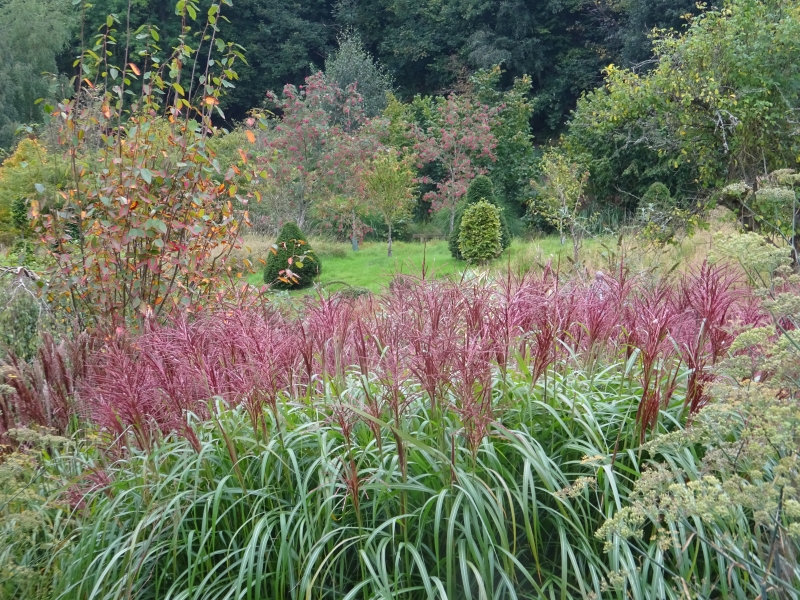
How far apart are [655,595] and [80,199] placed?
4.03 m

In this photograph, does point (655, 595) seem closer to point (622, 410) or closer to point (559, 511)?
point (559, 511)

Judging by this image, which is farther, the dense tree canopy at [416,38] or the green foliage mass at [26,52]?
the green foliage mass at [26,52]

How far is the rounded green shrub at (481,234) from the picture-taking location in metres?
13.7

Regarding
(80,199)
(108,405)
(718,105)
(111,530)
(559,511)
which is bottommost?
(111,530)

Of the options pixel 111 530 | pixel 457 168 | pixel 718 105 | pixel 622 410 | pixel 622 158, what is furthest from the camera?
pixel 457 168

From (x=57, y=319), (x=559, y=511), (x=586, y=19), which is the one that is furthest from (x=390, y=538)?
(x=586, y=19)

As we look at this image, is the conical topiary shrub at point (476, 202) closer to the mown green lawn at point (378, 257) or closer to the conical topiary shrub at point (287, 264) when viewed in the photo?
the mown green lawn at point (378, 257)

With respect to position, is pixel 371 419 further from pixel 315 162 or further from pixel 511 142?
pixel 511 142

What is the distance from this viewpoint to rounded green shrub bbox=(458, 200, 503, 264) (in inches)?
540

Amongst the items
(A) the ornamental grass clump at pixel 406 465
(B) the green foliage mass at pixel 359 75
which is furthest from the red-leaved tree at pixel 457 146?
(A) the ornamental grass clump at pixel 406 465

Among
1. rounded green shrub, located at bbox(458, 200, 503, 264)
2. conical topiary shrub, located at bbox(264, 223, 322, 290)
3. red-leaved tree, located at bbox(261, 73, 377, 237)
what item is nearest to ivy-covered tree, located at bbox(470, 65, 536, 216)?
red-leaved tree, located at bbox(261, 73, 377, 237)

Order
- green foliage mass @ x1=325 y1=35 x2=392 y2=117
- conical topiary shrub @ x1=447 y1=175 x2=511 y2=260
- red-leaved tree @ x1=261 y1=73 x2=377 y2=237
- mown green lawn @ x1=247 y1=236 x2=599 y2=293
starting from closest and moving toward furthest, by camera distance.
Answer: mown green lawn @ x1=247 y1=236 x2=599 y2=293, conical topiary shrub @ x1=447 y1=175 x2=511 y2=260, red-leaved tree @ x1=261 y1=73 x2=377 y2=237, green foliage mass @ x1=325 y1=35 x2=392 y2=117

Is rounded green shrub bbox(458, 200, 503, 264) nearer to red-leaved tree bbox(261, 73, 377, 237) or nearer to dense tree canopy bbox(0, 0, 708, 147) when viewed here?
red-leaved tree bbox(261, 73, 377, 237)

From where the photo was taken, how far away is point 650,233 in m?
9.32
